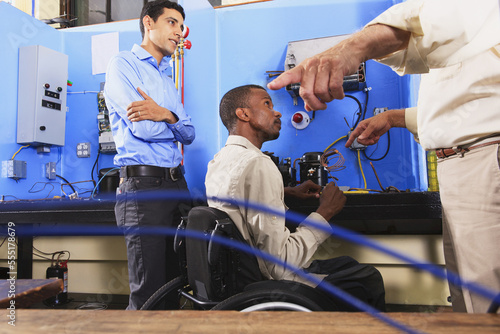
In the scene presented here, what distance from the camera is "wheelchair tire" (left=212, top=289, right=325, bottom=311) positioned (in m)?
0.94

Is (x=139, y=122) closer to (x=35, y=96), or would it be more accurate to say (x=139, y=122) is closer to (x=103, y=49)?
(x=35, y=96)

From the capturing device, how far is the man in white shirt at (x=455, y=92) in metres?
0.67

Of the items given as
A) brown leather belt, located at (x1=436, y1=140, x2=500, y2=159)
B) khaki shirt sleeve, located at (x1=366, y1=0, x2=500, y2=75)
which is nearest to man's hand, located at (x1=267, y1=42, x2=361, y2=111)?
khaki shirt sleeve, located at (x1=366, y1=0, x2=500, y2=75)

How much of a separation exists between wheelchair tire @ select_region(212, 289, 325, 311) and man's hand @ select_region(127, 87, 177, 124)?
1.01m

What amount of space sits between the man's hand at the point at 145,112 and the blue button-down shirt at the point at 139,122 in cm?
5

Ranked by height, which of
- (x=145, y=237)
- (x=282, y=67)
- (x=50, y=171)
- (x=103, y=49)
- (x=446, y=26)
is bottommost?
(x=145, y=237)


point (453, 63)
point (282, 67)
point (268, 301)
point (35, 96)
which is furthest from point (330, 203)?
point (35, 96)

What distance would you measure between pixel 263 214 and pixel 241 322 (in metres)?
0.71

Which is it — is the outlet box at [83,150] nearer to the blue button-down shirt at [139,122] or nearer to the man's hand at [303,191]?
the blue button-down shirt at [139,122]

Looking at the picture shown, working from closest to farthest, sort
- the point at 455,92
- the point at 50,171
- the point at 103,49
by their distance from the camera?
the point at 455,92 < the point at 50,171 < the point at 103,49

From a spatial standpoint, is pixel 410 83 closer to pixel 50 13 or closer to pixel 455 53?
pixel 455 53

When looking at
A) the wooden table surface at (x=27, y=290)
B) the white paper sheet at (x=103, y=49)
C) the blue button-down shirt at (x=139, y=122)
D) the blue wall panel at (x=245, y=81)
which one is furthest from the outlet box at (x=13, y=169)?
the wooden table surface at (x=27, y=290)

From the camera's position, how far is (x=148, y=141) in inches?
69.0

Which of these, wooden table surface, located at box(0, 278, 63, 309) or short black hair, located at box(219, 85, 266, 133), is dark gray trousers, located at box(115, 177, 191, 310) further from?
wooden table surface, located at box(0, 278, 63, 309)
